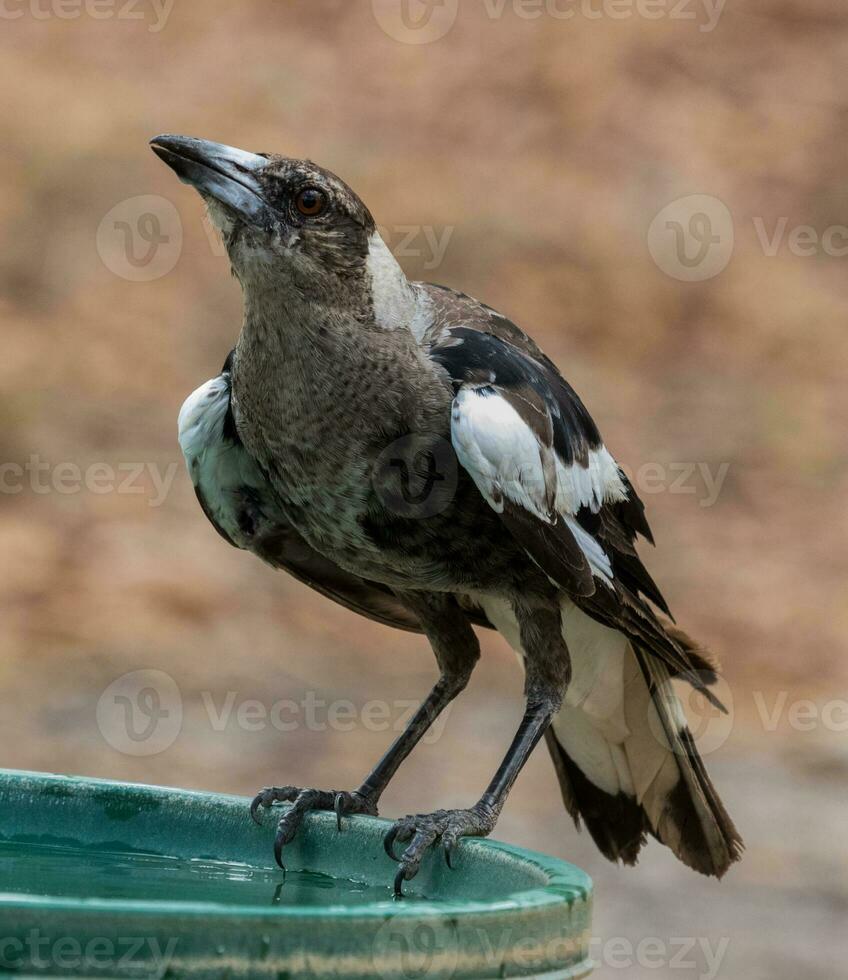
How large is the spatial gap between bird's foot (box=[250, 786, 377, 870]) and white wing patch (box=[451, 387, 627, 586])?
0.70m

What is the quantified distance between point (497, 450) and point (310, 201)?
67 cm

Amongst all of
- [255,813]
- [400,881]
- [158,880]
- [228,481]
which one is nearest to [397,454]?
[228,481]

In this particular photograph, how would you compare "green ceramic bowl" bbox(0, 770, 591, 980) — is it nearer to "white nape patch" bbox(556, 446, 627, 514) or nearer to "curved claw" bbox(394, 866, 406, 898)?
"curved claw" bbox(394, 866, 406, 898)

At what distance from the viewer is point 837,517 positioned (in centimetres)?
966

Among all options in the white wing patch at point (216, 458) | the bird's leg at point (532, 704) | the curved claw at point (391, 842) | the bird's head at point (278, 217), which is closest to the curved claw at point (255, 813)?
the curved claw at point (391, 842)

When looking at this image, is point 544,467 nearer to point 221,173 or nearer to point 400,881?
point 221,173

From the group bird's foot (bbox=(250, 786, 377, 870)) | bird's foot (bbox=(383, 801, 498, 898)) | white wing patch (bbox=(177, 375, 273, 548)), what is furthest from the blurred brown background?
bird's foot (bbox=(383, 801, 498, 898))

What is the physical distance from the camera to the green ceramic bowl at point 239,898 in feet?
5.80

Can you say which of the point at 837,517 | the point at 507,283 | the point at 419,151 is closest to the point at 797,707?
the point at 837,517

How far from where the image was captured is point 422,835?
2850 mm

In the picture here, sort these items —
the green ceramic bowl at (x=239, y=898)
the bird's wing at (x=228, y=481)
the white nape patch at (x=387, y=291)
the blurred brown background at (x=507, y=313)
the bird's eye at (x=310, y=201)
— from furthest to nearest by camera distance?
the blurred brown background at (x=507, y=313), the bird's wing at (x=228, y=481), the white nape patch at (x=387, y=291), the bird's eye at (x=310, y=201), the green ceramic bowl at (x=239, y=898)

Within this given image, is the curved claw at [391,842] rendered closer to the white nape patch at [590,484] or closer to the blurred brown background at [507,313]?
the white nape patch at [590,484]

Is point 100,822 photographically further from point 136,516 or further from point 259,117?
point 259,117

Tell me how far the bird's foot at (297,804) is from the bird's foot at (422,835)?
0.13 metres
